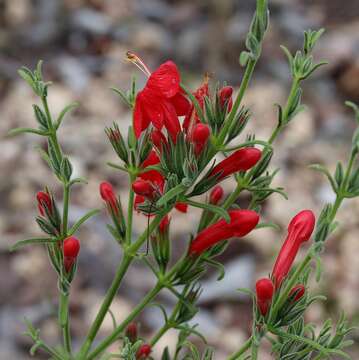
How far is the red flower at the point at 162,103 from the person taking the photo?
1826mm

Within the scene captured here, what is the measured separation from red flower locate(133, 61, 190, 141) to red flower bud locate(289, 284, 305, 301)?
0.46 meters

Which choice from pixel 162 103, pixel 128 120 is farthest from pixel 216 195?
pixel 128 120

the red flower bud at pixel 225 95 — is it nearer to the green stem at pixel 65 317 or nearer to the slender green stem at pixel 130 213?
the slender green stem at pixel 130 213

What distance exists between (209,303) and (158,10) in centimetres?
504

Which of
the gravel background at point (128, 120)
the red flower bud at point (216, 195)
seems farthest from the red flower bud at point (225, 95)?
the gravel background at point (128, 120)

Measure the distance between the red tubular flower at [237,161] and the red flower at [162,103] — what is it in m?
0.14

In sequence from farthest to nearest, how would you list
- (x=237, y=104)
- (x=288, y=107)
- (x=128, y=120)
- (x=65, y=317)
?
(x=128, y=120)
(x=65, y=317)
(x=288, y=107)
(x=237, y=104)

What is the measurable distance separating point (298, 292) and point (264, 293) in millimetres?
84

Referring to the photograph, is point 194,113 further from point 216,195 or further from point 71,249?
point 71,249

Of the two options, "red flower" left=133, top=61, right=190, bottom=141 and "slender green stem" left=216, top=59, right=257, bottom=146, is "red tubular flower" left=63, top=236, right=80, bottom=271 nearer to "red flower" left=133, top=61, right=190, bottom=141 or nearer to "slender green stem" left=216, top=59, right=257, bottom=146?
"red flower" left=133, top=61, right=190, bottom=141

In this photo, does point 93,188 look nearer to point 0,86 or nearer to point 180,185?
point 0,86

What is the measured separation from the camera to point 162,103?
1.85m

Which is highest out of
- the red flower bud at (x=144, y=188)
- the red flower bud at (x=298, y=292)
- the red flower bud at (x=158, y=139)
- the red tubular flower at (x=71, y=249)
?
the red flower bud at (x=158, y=139)

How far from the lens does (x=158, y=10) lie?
9.37m
